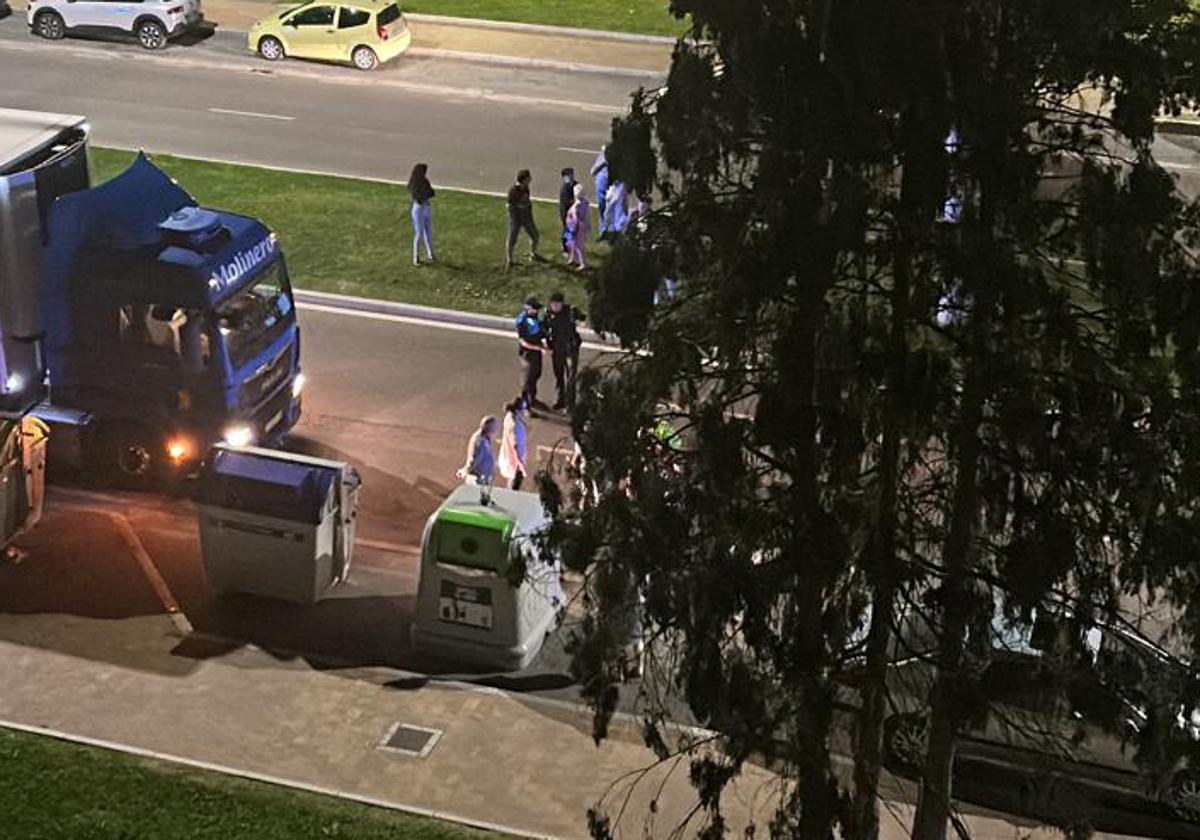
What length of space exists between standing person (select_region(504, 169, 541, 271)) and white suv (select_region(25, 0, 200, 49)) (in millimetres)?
14060

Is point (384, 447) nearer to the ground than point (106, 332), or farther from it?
nearer to the ground

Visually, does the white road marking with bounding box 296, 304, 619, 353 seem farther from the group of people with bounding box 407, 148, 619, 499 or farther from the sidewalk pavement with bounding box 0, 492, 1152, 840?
the sidewalk pavement with bounding box 0, 492, 1152, 840

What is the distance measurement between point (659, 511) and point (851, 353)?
1.16 meters

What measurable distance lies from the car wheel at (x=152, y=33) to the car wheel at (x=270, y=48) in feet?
6.80

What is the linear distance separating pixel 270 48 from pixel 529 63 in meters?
5.05

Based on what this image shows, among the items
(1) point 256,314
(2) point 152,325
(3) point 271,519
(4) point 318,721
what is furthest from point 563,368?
(4) point 318,721

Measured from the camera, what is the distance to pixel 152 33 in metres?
32.5

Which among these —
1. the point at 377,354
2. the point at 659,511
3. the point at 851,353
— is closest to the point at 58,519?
the point at 377,354

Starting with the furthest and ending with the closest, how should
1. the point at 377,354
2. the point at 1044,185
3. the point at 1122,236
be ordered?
1. the point at 377,354
2. the point at 1044,185
3. the point at 1122,236

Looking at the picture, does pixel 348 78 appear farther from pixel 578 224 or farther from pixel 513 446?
pixel 513 446

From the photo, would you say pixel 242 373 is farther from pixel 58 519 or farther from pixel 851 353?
pixel 851 353

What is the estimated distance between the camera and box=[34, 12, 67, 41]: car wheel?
33.0 meters

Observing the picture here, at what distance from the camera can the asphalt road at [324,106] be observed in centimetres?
2653

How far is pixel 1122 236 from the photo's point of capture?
673 centimetres
